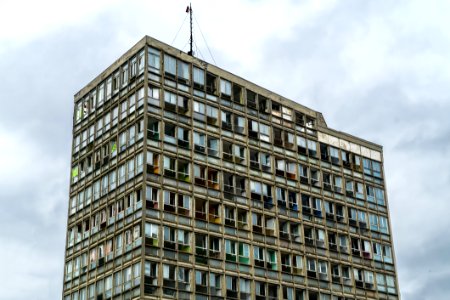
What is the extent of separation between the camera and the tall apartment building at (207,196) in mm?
72688

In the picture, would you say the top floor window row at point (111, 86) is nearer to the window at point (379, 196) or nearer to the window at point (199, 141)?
the window at point (199, 141)

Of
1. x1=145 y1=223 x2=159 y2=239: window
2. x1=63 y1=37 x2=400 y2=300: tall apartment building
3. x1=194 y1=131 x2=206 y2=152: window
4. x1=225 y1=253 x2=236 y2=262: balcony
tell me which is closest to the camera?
x1=145 y1=223 x2=159 y2=239: window

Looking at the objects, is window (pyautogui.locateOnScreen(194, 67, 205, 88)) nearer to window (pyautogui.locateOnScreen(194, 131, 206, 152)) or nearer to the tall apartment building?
the tall apartment building

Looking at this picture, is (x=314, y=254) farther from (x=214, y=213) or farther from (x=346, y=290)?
(x=214, y=213)

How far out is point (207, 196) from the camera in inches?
3004

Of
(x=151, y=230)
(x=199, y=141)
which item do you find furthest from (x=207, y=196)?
(x=151, y=230)

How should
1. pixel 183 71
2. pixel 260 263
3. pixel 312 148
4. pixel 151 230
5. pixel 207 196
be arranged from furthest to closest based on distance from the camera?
1. pixel 312 148
2. pixel 183 71
3. pixel 260 263
4. pixel 207 196
5. pixel 151 230

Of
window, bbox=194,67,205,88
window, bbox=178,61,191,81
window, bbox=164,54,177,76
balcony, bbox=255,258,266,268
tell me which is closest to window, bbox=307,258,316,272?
balcony, bbox=255,258,266,268

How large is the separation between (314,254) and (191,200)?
16345mm

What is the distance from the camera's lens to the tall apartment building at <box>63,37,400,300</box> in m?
72.7

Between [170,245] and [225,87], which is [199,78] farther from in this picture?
[170,245]

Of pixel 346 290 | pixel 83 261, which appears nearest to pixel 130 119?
pixel 83 261

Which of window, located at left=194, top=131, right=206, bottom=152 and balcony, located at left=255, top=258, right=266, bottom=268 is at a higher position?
window, located at left=194, top=131, right=206, bottom=152

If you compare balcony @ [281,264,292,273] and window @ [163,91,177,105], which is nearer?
window @ [163,91,177,105]
